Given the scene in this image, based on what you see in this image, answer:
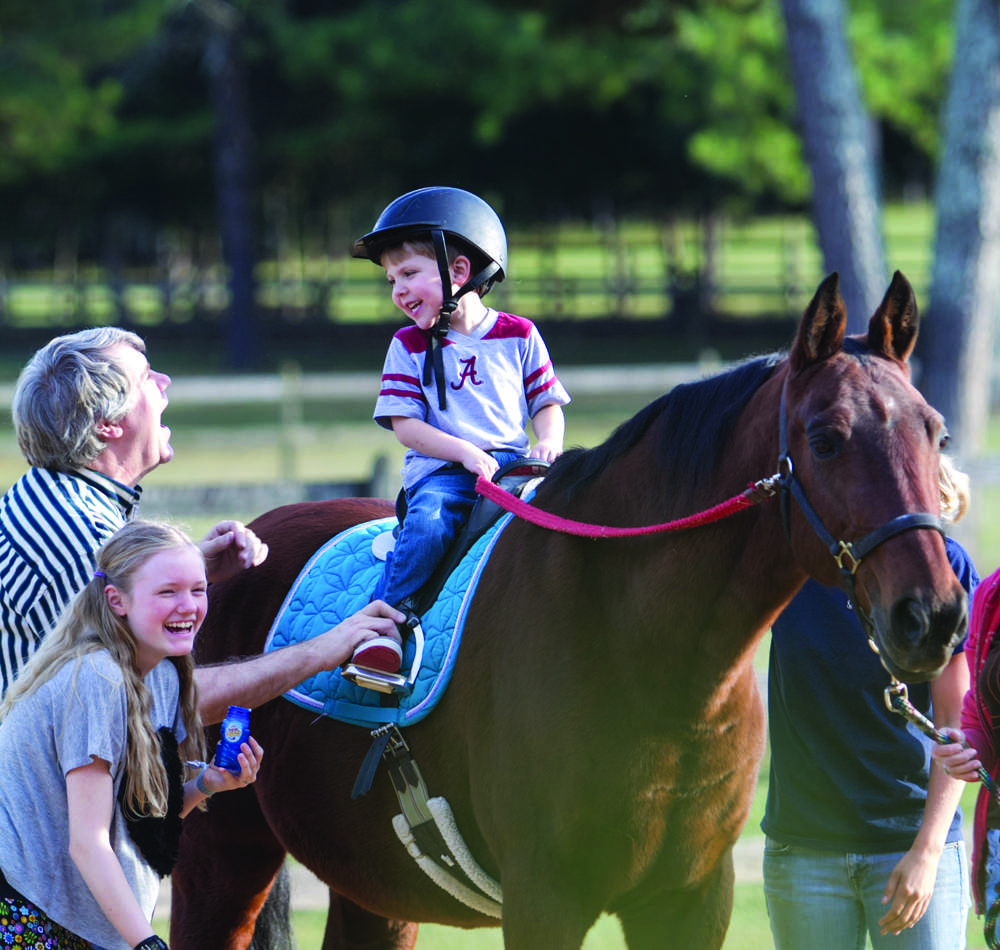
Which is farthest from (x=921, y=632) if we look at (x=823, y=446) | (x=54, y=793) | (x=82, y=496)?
(x=82, y=496)

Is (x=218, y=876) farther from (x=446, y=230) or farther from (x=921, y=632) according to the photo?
(x=921, y=632)

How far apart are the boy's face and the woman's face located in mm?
1034

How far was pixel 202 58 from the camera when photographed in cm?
2678

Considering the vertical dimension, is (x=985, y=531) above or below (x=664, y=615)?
below

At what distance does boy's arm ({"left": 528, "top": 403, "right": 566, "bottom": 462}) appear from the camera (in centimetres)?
342

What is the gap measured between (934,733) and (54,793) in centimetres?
174

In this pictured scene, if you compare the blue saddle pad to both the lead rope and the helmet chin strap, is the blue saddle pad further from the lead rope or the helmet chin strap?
the lead rope

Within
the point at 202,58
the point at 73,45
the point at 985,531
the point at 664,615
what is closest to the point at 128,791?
Result: the point at 664,615

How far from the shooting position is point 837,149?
10867 millimetres

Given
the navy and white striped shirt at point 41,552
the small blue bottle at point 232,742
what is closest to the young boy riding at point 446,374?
the small blue bottle at point 232,742

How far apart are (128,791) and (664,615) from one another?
1.10 m

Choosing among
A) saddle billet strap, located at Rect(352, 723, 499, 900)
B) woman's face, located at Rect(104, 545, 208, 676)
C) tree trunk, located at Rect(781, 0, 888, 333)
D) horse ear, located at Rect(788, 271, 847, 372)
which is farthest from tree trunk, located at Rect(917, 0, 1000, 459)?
woman's face, located at Rect(104, 545, 208, 676)

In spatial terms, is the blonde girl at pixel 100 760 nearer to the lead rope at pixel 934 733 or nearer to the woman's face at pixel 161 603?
the woman's face at pixel 161 603

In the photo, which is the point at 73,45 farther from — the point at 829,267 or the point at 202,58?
the point at 829,267
